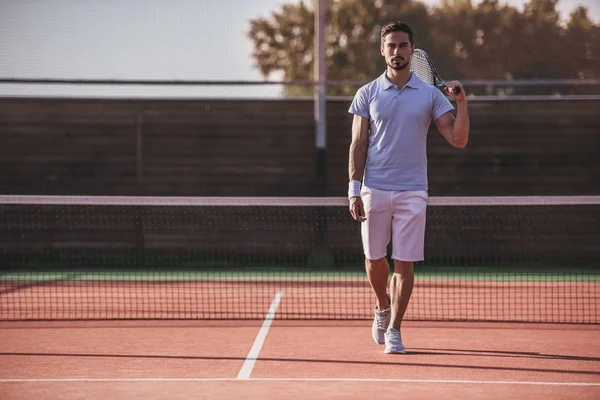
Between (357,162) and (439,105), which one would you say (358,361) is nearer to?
(357,162)

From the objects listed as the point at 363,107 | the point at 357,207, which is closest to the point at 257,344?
the point at 357,207

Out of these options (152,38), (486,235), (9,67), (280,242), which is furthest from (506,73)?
(9,67)

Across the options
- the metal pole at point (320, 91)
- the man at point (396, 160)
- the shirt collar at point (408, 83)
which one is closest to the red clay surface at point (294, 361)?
the man at point (396, 160)

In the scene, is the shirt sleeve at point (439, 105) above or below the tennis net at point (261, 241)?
above

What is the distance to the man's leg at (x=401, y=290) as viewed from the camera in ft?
20.6

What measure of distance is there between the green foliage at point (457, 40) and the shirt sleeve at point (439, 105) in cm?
823

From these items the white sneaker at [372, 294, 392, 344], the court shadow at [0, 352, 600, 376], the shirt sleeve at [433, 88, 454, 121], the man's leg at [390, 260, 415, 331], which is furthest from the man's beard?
the court shadow at [0, 352, 600, 376]

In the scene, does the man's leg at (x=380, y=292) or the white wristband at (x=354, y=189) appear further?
the man's leg at (x=380, y=292)

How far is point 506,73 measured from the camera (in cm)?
1442

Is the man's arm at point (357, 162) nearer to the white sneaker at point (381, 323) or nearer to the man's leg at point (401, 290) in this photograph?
the man's leg at point (401, 290)

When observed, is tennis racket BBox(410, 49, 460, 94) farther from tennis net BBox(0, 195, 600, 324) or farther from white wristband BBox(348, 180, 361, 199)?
tennis net BBox(0, 195, 600, 324)

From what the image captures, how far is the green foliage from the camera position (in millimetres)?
14531

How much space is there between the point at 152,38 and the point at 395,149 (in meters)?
8.82

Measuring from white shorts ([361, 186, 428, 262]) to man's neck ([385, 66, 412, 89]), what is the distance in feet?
2.26
